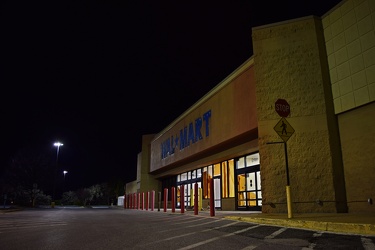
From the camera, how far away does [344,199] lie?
12633 millimetres

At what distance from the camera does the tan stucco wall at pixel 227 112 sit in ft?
53.9

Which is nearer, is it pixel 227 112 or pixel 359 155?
pixel 359 155

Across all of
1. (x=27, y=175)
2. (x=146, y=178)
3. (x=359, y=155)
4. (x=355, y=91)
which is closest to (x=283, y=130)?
(x=359, y=155)

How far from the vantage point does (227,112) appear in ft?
62.0

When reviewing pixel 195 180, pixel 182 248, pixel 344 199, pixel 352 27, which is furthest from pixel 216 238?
pixel 195 180

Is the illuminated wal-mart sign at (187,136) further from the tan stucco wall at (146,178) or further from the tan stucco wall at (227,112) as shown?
the tan stucco wall at (146,178)

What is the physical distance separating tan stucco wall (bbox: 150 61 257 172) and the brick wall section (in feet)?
4.84

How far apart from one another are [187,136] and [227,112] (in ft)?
25.2

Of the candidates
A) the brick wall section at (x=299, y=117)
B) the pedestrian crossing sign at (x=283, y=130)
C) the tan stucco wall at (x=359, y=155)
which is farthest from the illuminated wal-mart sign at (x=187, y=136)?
the pedestrian crossing sign at (x=283, y=130)

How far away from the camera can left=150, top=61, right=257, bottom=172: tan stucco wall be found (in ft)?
53.9

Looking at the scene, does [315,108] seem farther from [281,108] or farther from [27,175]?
[27,175]

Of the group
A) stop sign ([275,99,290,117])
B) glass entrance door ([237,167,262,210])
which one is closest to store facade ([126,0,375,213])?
stop sign ([275,99,290,117])

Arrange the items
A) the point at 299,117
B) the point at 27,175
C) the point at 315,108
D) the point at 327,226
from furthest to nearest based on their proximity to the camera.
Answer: the point at 27,175, the point at 299,117, the point at 315,108, the point at 327,226

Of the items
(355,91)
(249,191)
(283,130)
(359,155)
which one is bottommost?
(249,191)
